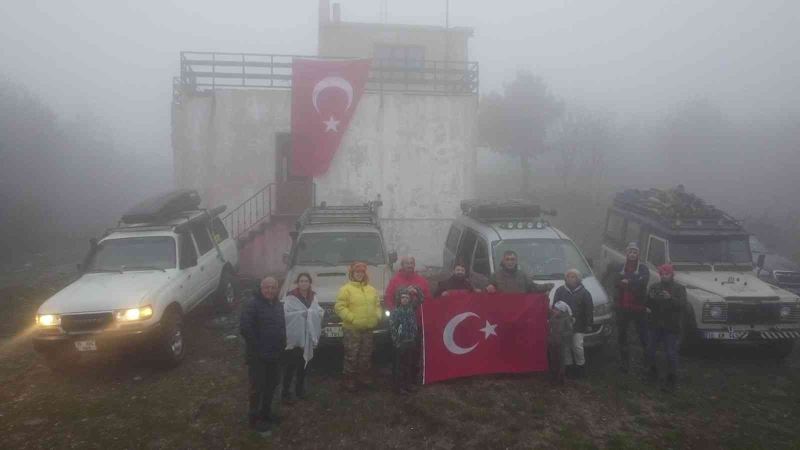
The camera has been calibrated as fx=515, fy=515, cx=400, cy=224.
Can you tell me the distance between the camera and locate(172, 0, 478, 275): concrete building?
15.5 m

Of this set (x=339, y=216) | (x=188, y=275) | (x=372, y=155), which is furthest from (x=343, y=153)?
(x=188, y=275)

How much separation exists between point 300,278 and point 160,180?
44.9m

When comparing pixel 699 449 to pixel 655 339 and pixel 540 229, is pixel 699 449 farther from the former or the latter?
pixel 540 229

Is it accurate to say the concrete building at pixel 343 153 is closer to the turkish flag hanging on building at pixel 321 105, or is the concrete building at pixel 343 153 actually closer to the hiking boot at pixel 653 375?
the turkish flag hanging on building at pixel 321 105

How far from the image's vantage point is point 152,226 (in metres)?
9.49

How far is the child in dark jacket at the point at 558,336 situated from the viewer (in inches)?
281

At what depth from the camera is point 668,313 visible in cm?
703

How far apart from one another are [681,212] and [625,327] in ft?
10.8

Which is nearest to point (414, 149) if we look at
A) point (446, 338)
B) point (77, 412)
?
point (446, 338)

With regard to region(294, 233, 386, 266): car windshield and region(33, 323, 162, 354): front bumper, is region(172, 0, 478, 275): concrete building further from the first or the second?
region(33, 323, 162, 354): front bumper

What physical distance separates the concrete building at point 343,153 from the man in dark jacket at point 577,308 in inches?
355

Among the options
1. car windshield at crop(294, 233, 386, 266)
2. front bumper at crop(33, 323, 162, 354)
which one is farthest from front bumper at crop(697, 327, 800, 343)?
front bumper at crop(33, 323, 162, 354)

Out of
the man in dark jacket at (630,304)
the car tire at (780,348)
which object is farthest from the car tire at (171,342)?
the car tire at (780,348)

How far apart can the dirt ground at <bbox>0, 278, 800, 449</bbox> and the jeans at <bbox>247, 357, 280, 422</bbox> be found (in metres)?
0.26
